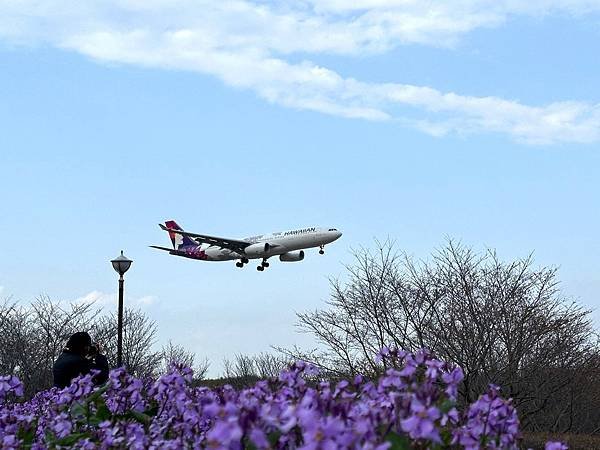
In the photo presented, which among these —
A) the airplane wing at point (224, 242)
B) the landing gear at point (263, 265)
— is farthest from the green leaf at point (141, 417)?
the landing gear at point (263, 265)

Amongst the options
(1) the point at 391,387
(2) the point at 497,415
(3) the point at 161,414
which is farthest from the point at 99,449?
(2) the point at 497,415

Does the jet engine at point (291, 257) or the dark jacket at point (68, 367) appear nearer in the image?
the dark jacket at point (68, 367)

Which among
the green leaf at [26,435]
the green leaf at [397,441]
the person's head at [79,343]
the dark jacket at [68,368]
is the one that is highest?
the person's head at [79,343]

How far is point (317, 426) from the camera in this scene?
109 inches

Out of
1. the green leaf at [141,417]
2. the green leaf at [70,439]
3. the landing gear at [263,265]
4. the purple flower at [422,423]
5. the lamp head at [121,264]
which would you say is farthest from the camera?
the landing gear at [263,265]

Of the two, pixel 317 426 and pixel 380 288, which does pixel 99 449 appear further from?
pixel 380 288

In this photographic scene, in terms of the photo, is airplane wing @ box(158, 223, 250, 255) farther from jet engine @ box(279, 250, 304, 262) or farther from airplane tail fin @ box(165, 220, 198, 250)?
airplane tail fin @ box(165, 220, 198, 250)

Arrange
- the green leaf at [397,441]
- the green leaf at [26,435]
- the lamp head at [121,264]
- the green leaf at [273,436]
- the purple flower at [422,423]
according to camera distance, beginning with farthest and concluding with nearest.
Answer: the lamp head at [121,264]
the green leaf at [26,435]
the green leaf at [273,436]
the green leaf at [397,441]
the purple flower at [422,423]

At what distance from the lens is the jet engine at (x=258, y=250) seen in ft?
183

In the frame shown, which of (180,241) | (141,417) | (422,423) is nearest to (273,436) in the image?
(422,423)

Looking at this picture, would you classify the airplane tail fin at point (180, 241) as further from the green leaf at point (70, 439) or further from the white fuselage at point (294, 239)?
the green leaf at point (70, 439)

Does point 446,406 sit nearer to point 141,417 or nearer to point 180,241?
point 141,417

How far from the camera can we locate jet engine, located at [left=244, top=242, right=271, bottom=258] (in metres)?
55.7

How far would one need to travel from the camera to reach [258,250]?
56.0 meters
